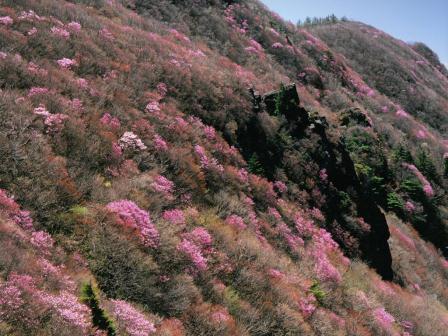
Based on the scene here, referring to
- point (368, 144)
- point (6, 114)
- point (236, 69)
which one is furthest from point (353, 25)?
point (6, 114)

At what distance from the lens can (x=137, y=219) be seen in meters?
Answer: 9.17

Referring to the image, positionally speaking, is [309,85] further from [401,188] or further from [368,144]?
[401,188]

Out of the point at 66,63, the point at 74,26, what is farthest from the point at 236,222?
the point at 74,26

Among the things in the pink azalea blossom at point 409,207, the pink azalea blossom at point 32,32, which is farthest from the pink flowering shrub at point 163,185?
the pink azalea blossom at point 409,207

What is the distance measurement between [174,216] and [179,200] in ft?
3.83

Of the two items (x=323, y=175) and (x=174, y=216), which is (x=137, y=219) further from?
(x=323, y=175)

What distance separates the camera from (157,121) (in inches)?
558

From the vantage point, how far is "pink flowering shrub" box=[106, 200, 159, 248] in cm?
877

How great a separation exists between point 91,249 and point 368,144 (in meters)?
25.1

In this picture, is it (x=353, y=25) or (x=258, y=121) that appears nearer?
(x=258, y=121)

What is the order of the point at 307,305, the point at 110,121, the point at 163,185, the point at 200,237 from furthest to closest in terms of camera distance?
the point at 110,121 → the point at 163,185 → the point at 307,305 → the point at 200,237

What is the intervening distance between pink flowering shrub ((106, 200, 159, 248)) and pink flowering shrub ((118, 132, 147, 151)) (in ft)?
9.20

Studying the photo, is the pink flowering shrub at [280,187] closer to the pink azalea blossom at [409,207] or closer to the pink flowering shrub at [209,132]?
the pink flowering shrub at [209,132]

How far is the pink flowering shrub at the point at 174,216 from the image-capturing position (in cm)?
1024
